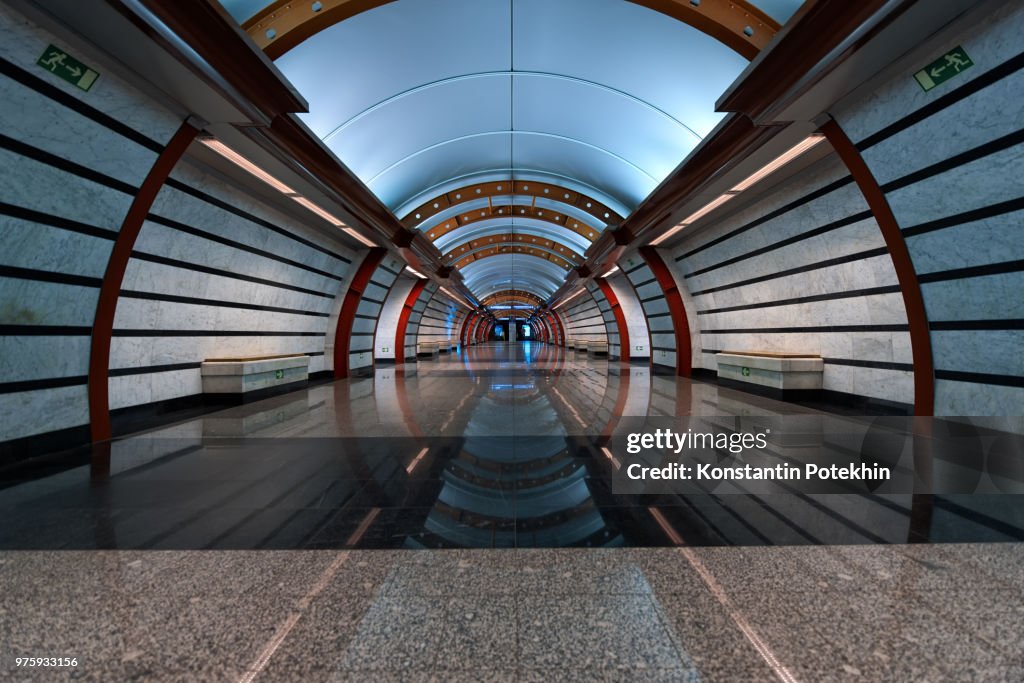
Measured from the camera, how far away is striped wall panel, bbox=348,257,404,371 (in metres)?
16.4

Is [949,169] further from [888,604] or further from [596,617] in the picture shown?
[596,617]

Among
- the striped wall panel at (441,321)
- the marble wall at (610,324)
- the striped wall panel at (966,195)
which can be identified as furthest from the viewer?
the striped wall panel at (441,321)

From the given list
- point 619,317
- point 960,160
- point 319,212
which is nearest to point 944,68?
point 960,160

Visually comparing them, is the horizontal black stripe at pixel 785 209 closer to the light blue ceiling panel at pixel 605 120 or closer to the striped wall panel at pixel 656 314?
the light blue ceiling panel at pixel 605 120

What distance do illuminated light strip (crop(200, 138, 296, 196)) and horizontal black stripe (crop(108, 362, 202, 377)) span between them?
367 centimetres

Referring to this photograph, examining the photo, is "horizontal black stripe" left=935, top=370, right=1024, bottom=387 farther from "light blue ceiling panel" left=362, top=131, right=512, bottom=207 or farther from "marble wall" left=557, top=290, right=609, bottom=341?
"marble wall" left=557, top=290, right=609, bottom=341

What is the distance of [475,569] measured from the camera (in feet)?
8.52

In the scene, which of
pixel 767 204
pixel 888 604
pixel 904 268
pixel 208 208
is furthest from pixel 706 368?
pixel 208 208

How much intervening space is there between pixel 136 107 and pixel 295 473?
4604 mm

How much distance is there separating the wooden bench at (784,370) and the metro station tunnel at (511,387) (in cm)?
6

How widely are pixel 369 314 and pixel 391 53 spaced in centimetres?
1143

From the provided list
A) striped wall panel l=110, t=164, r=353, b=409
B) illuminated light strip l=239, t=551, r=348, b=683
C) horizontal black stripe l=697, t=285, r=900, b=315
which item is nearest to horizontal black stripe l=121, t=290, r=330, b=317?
striped wall panel l=110, t=164, r=353, b=409

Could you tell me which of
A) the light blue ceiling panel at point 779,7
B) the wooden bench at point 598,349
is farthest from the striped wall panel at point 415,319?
the light blue ceiling panel at point 779,7

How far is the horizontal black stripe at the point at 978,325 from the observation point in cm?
456
